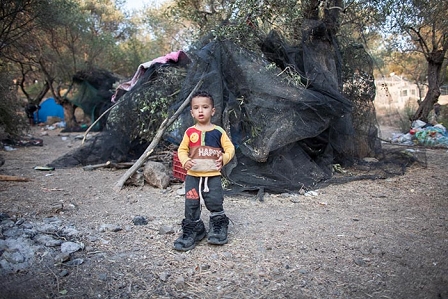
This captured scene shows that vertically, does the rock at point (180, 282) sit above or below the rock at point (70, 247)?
below

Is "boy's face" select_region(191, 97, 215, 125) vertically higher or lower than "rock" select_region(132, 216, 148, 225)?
higher

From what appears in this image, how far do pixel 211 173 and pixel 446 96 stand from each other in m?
19.2

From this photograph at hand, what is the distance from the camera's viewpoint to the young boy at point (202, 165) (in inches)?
121

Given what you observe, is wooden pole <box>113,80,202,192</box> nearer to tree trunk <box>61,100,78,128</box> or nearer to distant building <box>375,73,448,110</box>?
distant building <box>375,73,448,110</box>

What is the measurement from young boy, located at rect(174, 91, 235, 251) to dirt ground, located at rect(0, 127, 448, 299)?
0.16 m

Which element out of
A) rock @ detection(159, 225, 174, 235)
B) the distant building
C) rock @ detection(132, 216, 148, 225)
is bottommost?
rock @ detection(132, 216, 148, 225)

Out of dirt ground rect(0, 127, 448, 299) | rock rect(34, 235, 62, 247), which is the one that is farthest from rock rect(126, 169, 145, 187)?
rock rect(34, 235, 62, 247)

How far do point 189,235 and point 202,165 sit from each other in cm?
62

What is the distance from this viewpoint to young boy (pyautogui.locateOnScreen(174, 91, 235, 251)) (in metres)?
3.06

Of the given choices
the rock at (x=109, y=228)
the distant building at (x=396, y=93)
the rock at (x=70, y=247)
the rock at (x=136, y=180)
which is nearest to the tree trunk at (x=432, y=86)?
the distant building at (x=396, y=93)

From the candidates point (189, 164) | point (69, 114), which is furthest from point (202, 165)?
point (69, 114)

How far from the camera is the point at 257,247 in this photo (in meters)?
3.03

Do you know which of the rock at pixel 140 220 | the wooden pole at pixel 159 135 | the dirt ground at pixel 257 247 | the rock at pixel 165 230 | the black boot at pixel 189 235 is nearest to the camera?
the dirt ground at pixel 257 247

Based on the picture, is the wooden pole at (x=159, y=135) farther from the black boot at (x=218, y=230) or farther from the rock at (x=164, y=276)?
the rock at (x=164, y=276)
